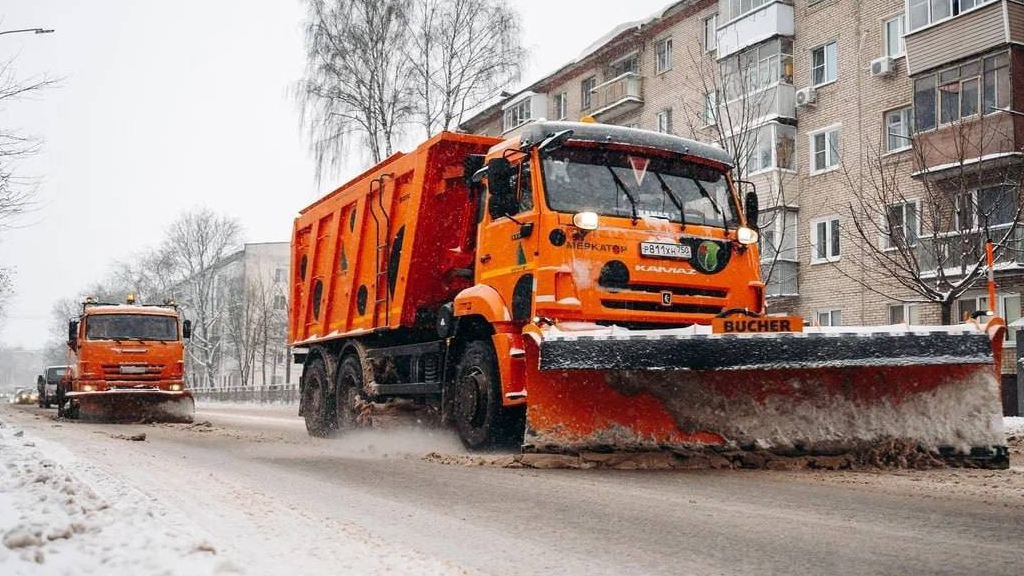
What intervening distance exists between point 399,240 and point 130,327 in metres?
10.8

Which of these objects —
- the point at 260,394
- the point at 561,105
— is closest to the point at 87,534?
the point at 561,105

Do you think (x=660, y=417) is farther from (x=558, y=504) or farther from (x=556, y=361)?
(x=558, y=504)

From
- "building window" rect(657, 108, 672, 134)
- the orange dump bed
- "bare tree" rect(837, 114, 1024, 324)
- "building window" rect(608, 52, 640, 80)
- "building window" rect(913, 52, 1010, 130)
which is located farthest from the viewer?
"building window" rect(608, 52, 640, 80)

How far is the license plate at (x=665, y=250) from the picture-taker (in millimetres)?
8422

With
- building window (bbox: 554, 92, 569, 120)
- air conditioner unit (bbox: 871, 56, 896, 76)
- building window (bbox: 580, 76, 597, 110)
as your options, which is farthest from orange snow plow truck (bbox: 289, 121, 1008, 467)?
building window (bbox: 554, 92, 569, 120)

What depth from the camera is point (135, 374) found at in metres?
19.2

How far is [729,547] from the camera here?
4488 millimetres

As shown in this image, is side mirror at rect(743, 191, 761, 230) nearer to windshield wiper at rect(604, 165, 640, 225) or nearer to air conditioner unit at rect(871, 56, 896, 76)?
windshield wiper at rect(604, 165, 640, 225)

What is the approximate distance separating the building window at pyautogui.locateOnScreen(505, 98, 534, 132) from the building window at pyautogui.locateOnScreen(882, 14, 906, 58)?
639 inches

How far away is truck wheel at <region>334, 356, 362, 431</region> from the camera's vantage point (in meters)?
12.1

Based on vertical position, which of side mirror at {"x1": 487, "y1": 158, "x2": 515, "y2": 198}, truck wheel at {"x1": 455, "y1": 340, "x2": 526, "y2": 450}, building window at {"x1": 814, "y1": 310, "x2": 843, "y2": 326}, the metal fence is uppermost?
side mirror at {"x1": 487, "y1": 158, "x2": 515, "y2": 198}

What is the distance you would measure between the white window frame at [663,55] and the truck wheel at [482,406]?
25346 mm

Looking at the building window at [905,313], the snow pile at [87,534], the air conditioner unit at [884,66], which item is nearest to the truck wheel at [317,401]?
the snow pile at [87,534]

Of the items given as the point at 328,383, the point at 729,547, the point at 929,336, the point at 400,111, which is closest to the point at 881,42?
the point at 400,111
